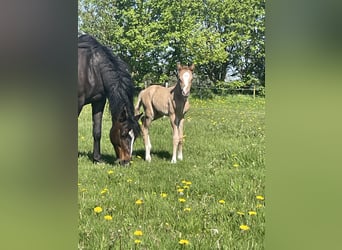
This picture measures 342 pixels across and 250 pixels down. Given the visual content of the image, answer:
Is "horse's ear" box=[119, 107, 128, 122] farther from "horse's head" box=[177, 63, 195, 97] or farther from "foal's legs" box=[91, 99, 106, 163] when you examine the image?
"horse's head" box=[177, 63, 195, 97]

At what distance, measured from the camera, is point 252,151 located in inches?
67.1

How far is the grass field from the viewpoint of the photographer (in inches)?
62.7

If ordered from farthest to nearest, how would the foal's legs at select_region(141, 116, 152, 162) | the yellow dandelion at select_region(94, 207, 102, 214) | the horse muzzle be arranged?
the foal's legs at select_region(141, 116, 152, 162)
the horse muzzle
the yellow dandelion at select_region(94, 207, 102, 214)

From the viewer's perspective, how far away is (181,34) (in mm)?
1717

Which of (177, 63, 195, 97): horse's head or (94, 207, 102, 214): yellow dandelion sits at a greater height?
(177, 63, 195, 97): horse's head

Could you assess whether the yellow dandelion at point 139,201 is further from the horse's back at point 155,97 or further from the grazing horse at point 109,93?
the horse's back at point 155,97

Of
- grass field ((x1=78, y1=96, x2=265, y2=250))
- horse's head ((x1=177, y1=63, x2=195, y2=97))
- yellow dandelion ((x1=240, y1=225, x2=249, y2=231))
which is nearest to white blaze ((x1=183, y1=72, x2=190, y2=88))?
horse's head ((x1=177, y1=63, x2=195, y2=97))

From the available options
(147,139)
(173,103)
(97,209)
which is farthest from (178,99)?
(97,209)

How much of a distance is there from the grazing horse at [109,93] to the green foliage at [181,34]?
0.11 metres

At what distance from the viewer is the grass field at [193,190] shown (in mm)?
1593

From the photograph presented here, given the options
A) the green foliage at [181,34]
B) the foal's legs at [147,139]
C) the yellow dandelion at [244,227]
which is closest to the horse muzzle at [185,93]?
the green foliage at [181,34]

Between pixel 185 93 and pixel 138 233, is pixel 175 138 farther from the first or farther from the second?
pixel 138 233
